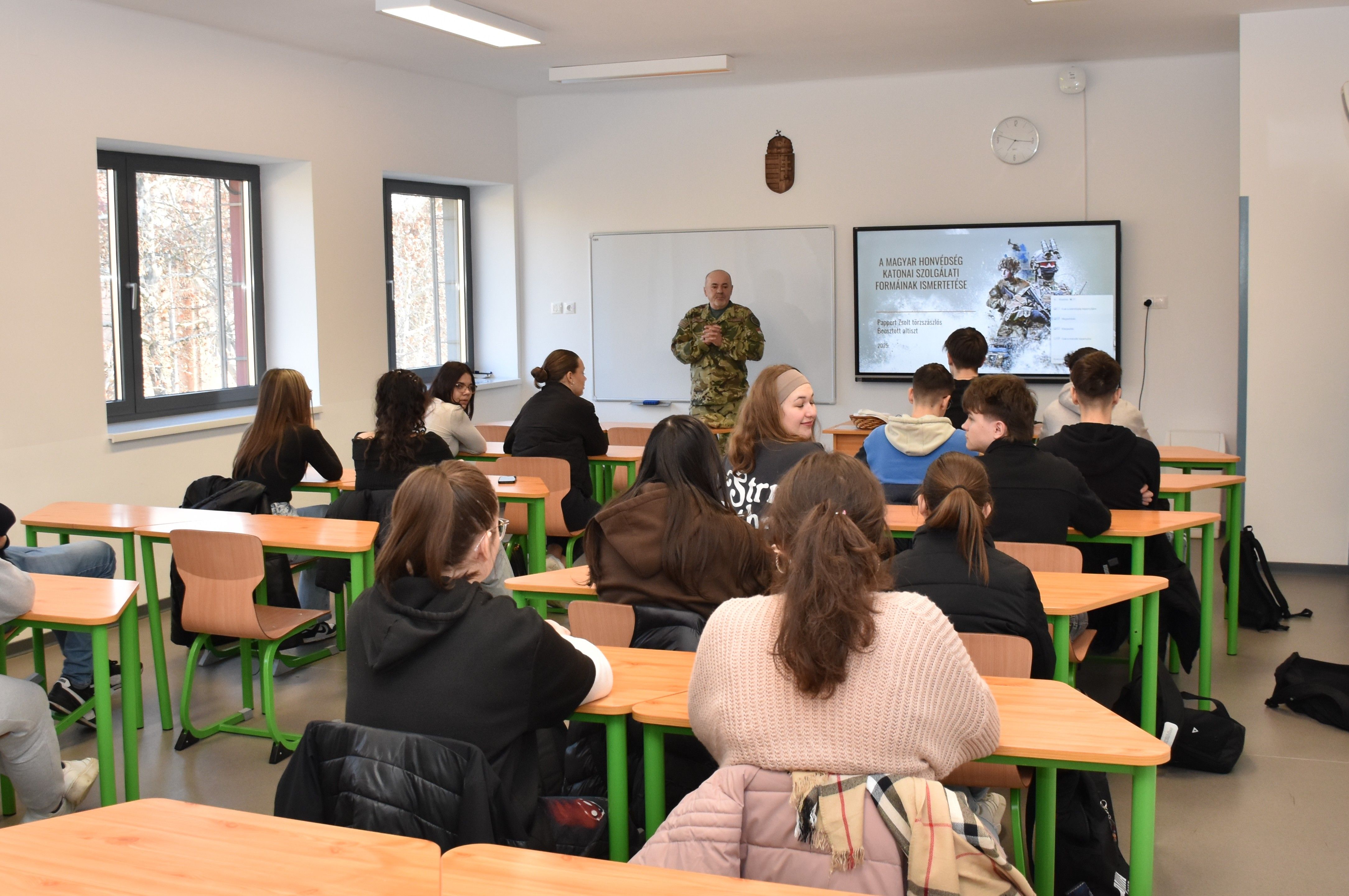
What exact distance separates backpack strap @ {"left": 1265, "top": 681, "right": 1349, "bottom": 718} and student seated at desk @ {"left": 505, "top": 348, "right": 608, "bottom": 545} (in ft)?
9.04

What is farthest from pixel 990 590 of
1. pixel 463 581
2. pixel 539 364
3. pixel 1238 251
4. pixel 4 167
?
pixel 539 364

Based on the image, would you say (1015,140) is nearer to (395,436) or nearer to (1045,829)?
(395,436)

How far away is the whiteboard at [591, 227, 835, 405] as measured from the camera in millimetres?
7859

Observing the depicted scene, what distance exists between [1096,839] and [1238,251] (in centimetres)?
529

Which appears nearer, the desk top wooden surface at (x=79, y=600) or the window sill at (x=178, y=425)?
the desk top wooden surface at (x=79, y=600)

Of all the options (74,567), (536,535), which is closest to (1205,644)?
(536,535)

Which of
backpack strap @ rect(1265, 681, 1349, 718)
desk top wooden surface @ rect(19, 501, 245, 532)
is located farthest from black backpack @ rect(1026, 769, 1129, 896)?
desk top wooden surface @ rect(19, 501, 245, 532)

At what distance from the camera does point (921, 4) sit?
5633 millimetres

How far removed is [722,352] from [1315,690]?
4.39 m

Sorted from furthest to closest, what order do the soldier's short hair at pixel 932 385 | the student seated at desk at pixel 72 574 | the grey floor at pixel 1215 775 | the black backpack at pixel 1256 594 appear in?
the black backpack at pixel 1256 594, the soldier's short hair at pixel 932 385, the student seated at desk at pixel 72 574, the grey floor at pixel 1215 775

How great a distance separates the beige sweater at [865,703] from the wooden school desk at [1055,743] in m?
0.17

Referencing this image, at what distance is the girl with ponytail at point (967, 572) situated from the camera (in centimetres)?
258

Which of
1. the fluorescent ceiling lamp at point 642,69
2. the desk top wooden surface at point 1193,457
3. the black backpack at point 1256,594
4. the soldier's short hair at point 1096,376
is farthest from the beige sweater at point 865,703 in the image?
the fluorescent ceiling lamp at point 642,69

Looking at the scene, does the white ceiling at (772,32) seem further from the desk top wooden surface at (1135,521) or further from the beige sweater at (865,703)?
the beige sweater at (865,703)
